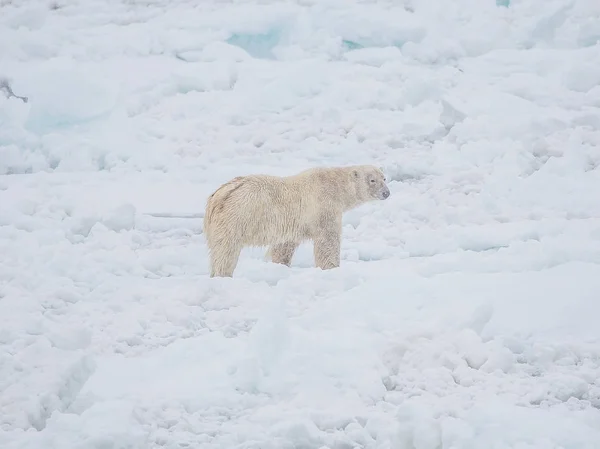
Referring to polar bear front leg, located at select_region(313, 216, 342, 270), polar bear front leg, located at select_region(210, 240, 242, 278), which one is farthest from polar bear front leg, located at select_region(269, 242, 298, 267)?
polar bear front leg, located at select_region(210, 240, 242, 278)

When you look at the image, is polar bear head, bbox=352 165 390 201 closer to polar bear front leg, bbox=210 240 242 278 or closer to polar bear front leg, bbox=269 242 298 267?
polar bear front leg, bbox=269 242 298 267

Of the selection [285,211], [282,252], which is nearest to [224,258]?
[285,211]

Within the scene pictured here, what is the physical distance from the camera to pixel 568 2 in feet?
22.2

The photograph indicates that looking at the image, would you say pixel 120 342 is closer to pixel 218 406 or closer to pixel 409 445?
pixel 218 406

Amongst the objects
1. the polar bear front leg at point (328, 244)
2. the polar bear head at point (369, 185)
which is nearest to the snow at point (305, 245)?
the polar bear front leg at point (328, 244)

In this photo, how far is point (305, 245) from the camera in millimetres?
5059

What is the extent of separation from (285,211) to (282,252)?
35cm

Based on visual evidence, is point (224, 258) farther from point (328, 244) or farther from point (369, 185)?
point (369, 185)

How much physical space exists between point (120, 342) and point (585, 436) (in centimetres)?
180

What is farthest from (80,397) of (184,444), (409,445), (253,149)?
(253,149)

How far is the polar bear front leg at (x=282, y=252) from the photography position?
176 inches

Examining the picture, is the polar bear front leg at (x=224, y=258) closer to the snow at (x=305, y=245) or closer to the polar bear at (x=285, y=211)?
the polar bear at (x=285, y=211)

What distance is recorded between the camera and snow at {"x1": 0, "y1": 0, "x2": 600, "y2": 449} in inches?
103

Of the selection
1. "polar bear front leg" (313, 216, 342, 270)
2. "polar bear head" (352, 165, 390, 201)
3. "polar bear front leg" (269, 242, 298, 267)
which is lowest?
"polar bear front leg" (269, 242, 298, 267)
